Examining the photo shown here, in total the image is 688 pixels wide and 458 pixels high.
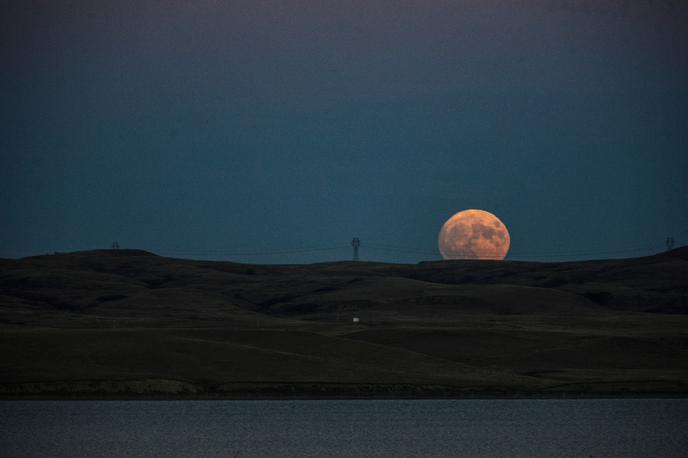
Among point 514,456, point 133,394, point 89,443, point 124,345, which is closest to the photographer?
point 514,456

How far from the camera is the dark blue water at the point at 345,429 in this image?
61.8 metres

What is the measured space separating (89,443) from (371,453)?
1737 centimetres

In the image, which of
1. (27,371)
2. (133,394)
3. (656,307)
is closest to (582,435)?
(133,394)

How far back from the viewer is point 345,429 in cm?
7256

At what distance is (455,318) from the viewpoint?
160 meters

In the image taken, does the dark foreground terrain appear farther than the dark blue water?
Yes

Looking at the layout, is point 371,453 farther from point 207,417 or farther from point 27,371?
point 27,371

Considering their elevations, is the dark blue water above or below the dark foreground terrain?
below

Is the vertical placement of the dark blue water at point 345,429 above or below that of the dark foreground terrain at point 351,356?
below

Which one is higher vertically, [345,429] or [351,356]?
[351,356]

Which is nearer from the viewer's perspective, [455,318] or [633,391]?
[633,391]

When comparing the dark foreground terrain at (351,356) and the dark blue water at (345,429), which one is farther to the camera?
the dark foreground terrain at (351,356)

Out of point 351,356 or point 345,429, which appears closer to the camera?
point 345,429

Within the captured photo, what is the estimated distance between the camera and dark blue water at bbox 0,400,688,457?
6175 centimetres
